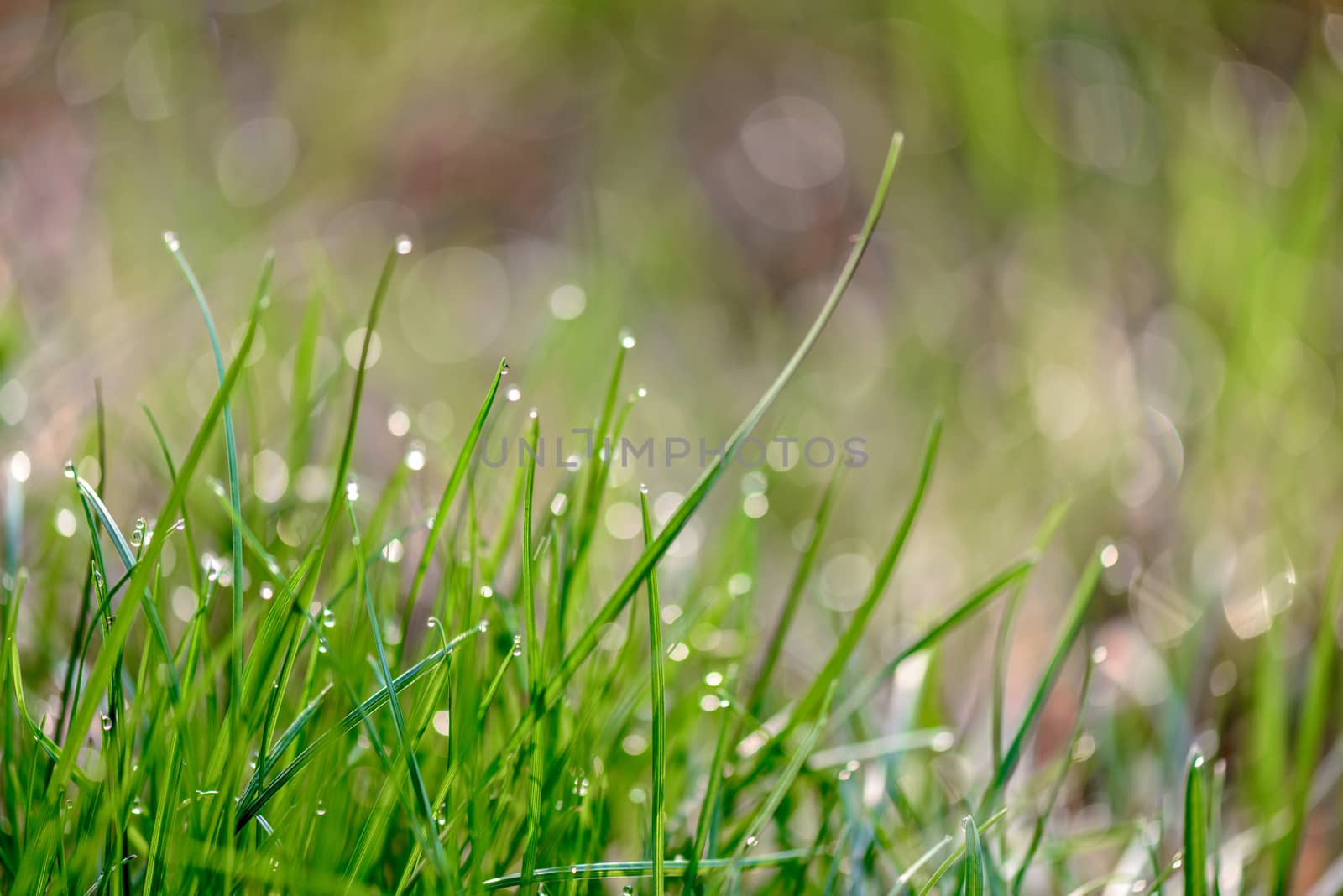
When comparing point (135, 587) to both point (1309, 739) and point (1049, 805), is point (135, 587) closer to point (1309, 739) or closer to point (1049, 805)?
point (1049, 805)

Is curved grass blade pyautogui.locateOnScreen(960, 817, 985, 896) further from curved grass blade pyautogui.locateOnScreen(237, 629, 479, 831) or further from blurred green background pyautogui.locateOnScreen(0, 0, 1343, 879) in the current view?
blurred green background pyautogui.locateOnScreen(0, 0, 1343, 879)

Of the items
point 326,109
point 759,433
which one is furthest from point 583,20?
point 759,433

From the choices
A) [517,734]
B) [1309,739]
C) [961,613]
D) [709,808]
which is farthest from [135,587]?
[1309,739]

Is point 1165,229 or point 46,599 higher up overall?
point 1165,229

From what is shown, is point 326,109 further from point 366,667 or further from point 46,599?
point 366,667

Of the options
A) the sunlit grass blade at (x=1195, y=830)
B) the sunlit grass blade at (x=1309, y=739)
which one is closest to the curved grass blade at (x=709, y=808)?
the sunlit grass blade at (x=1195, y=830)

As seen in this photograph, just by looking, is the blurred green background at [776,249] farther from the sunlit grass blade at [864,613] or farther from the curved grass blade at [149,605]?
the sunlit grass blade at [864,613]
